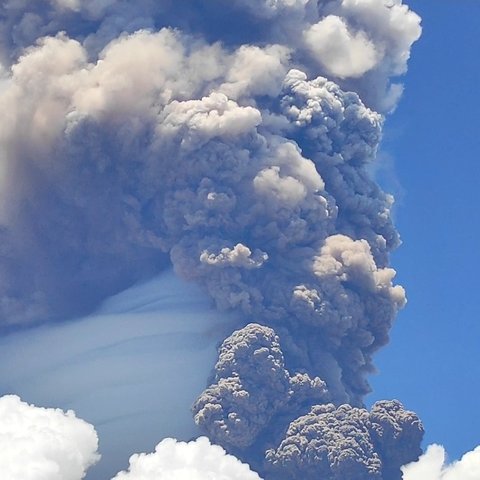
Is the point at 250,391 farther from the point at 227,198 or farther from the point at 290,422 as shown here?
the point at 227,198

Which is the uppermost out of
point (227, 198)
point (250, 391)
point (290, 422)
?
point (227, 198)

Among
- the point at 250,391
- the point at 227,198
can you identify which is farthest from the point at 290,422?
the point at 227,198

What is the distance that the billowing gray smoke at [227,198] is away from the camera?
8325 cm

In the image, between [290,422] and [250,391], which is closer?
[250,391]

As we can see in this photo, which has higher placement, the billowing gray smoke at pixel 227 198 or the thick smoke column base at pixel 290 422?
the billowing gray smoke at pixel 227 198

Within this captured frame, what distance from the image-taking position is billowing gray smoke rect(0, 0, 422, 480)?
8325 centimetres

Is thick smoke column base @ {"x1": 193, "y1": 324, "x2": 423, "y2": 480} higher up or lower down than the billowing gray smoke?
lower down

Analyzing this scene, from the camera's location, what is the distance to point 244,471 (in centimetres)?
8081

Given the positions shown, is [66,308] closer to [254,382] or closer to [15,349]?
[15,349]

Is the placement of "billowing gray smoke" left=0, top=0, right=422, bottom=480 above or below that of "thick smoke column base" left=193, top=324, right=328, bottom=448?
above

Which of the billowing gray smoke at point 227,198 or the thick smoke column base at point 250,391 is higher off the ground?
the billowing gray smoke at point 227,198

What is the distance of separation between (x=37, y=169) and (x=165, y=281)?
6742 millimetres

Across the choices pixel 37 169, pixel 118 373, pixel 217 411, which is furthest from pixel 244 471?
pixel 37 169

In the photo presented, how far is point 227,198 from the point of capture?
84062 mm
